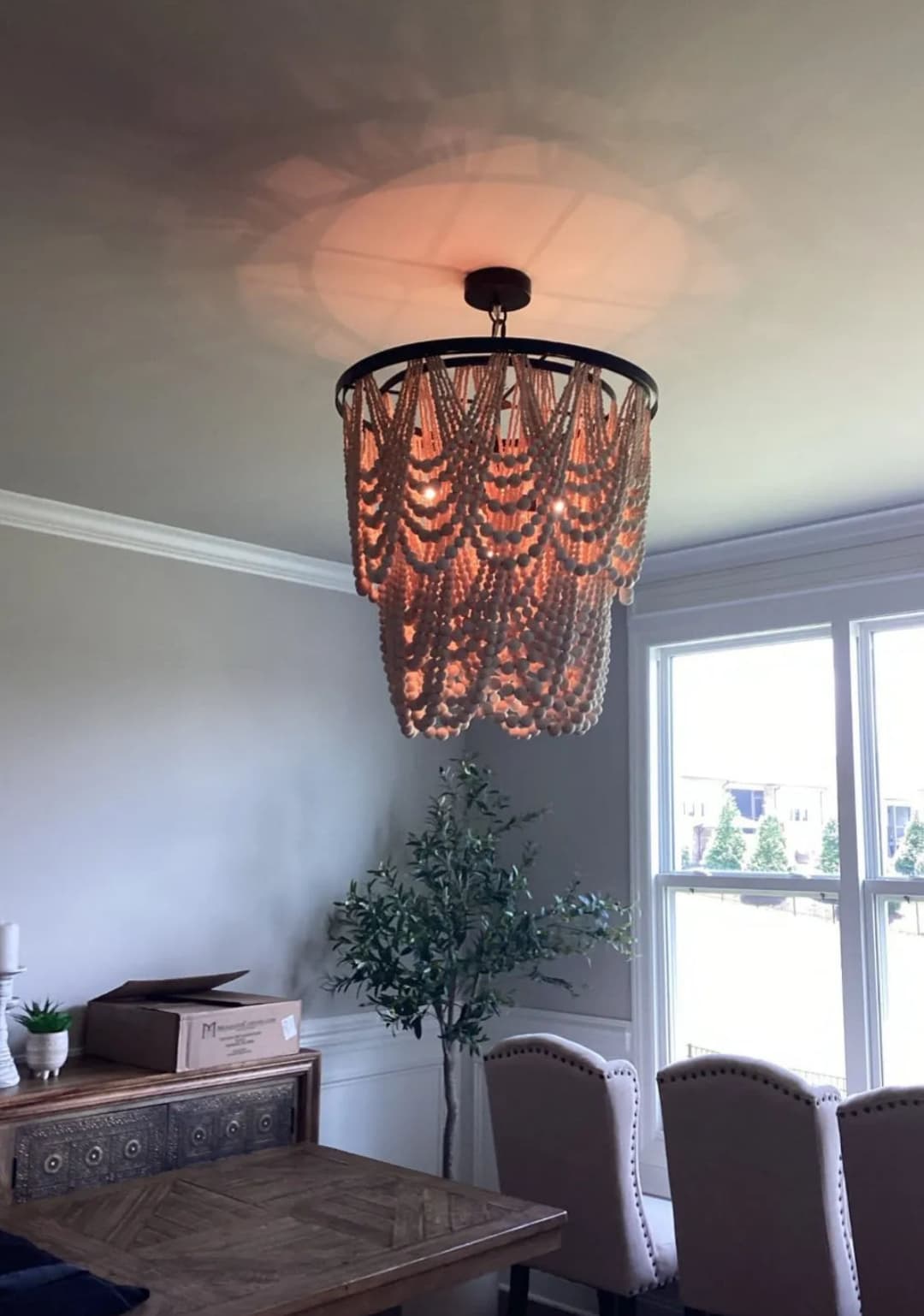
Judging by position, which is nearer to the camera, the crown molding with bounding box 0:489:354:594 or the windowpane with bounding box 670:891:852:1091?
the crown molding with bounding box 0:489:354:594

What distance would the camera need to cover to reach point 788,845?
3887 mm

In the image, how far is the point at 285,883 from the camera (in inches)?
162

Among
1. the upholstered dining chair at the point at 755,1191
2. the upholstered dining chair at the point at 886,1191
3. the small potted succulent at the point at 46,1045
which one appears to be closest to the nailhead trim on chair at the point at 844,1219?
the upholstered dining chair at the point at 755,1191

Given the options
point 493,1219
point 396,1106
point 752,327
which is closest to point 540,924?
point 396,1106

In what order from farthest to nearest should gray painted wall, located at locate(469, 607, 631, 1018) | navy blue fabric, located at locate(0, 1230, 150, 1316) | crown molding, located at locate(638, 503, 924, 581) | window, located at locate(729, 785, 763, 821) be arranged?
1. gray painted wall, located at locate(469, 607, 631, 1018)
2. window, located at locate(729, 785, 763, 821)
3. crown molding, located at locate(638, 503, 924, 581)
4. navy blue fabric, located at locate(0, 1230, 150, 1316)

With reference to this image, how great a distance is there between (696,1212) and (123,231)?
250cm

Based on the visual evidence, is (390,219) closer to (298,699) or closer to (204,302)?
(204,302)

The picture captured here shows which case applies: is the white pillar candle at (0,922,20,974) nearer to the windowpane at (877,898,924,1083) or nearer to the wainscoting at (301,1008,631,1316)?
the wainscoting at (301,1008,631,1316)

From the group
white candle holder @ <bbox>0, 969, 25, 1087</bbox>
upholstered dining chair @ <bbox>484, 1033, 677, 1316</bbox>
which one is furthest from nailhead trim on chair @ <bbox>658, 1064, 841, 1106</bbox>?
white candle holder @ <bbox>0, 969, 25, 1087</bbox>

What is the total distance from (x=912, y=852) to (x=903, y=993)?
1.39 feet

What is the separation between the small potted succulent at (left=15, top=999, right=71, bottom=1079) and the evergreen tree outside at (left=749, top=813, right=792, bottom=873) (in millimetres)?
2223

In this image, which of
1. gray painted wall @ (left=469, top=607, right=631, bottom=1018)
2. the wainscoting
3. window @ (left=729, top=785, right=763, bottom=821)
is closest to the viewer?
window @ (left=729, top=785, right=763, bottom=821)

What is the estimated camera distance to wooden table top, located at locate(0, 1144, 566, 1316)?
2.00 m

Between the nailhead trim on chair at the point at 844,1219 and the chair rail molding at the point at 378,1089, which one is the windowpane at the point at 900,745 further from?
the chair rail molding at the point at 378,1089
